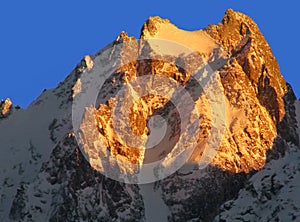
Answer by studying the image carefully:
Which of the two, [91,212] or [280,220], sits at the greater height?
[91,212]

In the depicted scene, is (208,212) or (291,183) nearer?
(291,183)

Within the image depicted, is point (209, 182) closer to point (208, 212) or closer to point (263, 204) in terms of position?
point (208, 212)

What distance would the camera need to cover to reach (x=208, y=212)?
197125mm

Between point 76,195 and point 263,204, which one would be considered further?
point 76,195

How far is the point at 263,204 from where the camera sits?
18012cm

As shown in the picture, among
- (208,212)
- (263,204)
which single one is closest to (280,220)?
(263,204)

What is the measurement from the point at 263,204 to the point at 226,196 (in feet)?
60.4

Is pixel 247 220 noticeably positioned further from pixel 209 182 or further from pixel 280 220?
pixel 209 182

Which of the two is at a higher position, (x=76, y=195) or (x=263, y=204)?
(x=76, y=195)

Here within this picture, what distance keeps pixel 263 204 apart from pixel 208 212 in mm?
17933

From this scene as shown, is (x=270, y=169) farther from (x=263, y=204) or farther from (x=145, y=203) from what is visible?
(x=145, y=203)

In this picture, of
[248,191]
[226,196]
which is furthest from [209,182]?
[248,191]

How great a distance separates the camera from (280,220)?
176 m

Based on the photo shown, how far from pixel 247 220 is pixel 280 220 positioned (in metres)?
5.08
